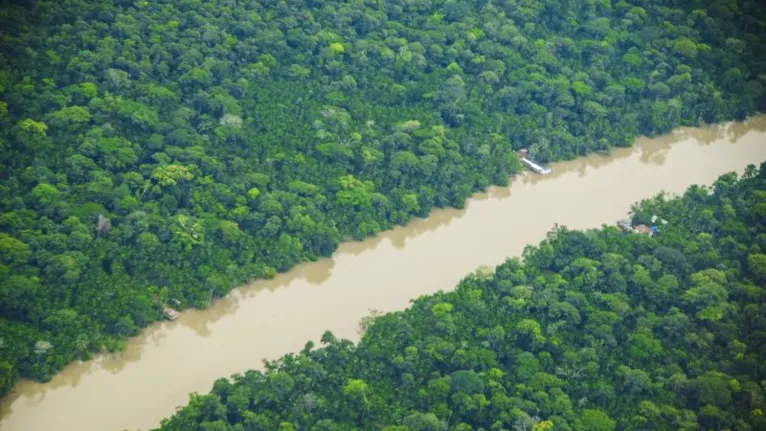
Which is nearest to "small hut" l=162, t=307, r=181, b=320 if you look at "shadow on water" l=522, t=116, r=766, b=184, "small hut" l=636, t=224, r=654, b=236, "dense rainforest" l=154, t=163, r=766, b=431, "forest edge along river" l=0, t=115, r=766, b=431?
"forest edge along river" l=0, t=115, r=766, b=431

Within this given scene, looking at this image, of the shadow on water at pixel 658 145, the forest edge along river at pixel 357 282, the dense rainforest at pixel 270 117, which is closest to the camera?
the forest edge along river at pixel 357 282

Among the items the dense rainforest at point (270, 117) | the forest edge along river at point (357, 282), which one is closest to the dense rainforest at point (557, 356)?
the forest edge along river at point (357, 282)

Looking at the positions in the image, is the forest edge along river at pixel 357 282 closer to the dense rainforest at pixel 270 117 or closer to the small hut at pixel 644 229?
the dense rainforest at pixel 270 117

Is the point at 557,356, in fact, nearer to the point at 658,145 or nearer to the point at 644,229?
the point at 644,229

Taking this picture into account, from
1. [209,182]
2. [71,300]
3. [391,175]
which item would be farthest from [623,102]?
[71,300]

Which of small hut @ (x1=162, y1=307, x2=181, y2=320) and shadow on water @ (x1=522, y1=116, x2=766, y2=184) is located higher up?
shadow on water @ (x1=522, y1=116, x2=766, y2=184)

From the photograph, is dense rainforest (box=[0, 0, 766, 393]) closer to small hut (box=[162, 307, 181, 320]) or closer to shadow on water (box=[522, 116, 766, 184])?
small hut (box=[162, 307, 181, 320])

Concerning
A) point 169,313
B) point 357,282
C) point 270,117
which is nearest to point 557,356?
point 357,282
